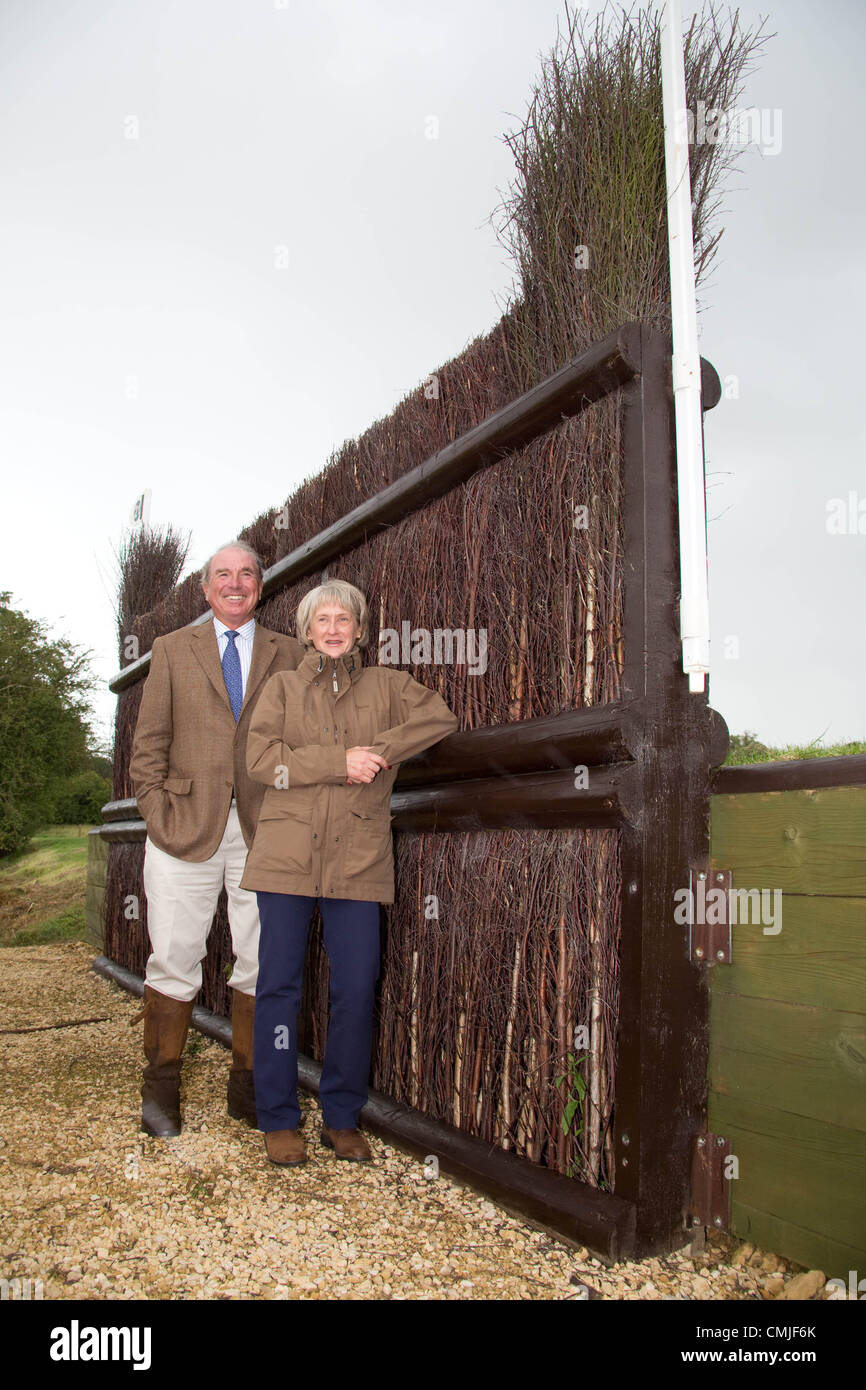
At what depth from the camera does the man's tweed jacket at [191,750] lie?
3.00 meters

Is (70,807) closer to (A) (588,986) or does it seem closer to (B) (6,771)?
(B) (6,771)

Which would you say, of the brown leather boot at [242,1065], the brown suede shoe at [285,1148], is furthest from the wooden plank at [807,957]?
the brown leather boot at [242,1065]

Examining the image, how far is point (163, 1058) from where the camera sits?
2.92 metres

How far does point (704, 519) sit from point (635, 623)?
298mm

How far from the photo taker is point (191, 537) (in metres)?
6.70

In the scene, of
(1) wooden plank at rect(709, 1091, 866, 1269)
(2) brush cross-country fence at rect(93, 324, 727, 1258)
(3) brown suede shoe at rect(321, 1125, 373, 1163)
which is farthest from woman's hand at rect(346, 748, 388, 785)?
(1) wooden plank at rect(709, 1091, 866, 1269)

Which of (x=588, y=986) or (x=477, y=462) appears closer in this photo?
(x=588, y=986)

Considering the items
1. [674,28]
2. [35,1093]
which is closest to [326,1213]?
[35,1093]

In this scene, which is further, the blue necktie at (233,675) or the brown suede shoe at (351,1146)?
the blue necktie at (233,675)

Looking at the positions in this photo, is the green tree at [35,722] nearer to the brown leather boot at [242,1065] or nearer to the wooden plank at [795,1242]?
the brown leather boot at [242,1065]

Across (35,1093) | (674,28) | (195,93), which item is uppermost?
(195,93)

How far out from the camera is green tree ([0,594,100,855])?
14188 mm

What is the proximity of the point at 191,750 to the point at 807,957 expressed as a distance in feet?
6.80

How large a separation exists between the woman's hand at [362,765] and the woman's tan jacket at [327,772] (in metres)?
0.02
